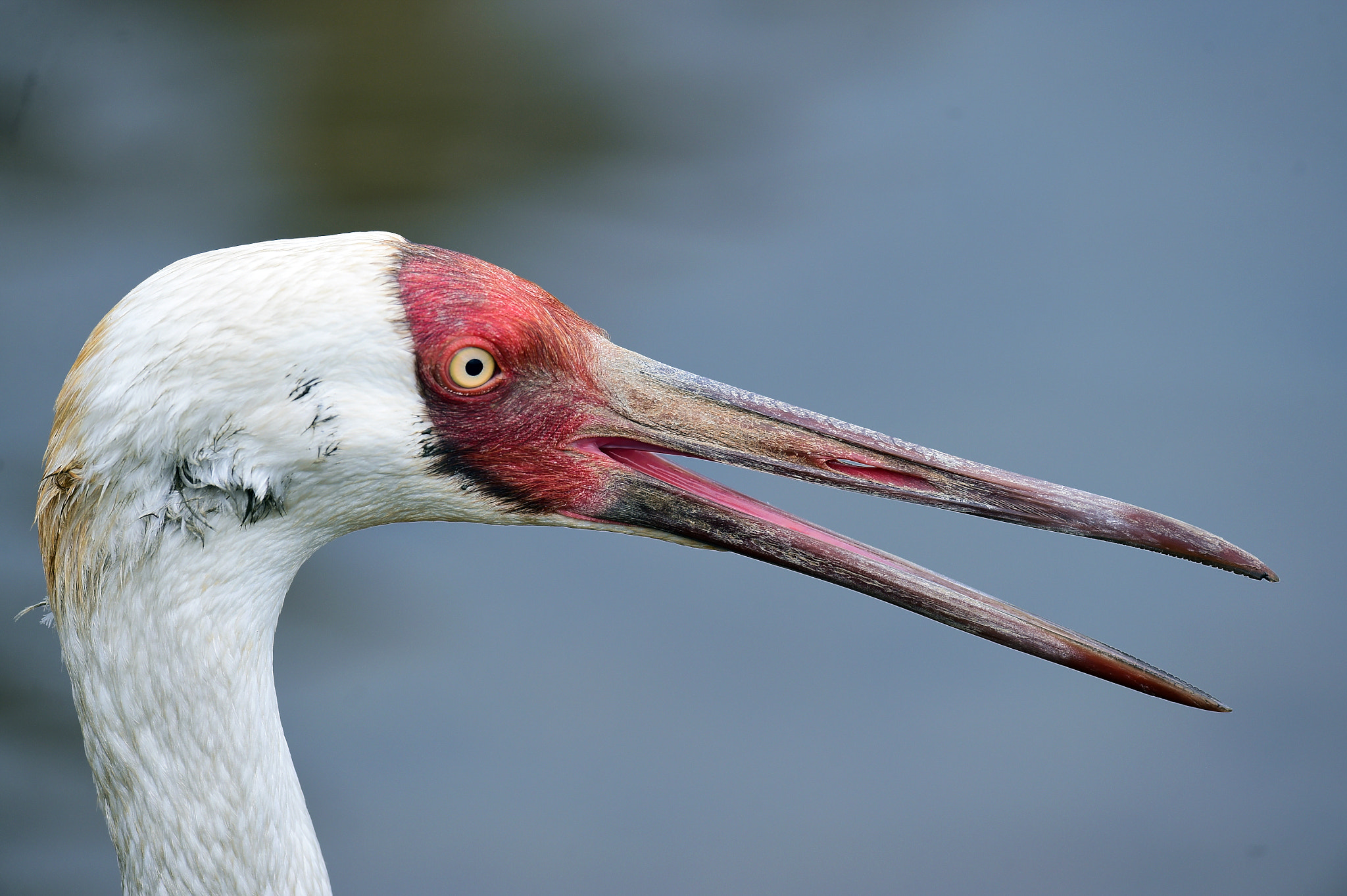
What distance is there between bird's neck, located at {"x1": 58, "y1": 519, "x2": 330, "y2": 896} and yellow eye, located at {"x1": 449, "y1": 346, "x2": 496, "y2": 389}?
318 mm

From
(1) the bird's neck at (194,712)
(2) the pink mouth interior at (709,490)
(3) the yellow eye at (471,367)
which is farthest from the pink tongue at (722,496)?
(1) the bird's neck at (194,712)

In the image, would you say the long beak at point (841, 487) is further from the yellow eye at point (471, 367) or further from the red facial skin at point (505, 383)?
the yellow eye at point (471, 367)

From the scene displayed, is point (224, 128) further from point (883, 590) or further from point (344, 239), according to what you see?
point (883, 590)

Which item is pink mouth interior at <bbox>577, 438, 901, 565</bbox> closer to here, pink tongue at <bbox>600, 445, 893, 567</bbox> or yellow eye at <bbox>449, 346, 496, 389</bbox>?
pink tongue at <bbox>600, 445, 893, 567</bbox>

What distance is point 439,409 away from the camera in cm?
170

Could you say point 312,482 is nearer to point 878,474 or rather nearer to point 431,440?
point 431,440

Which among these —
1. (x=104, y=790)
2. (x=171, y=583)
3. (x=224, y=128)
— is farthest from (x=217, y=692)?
(x=224, y=128)

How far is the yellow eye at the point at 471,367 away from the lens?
1.68 meters

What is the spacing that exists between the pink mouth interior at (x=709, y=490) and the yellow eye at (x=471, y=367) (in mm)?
191

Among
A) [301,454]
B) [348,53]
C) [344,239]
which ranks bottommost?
[301,454]

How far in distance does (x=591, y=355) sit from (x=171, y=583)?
2.17 ft

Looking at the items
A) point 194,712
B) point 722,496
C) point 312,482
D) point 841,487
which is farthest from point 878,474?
point 194,712

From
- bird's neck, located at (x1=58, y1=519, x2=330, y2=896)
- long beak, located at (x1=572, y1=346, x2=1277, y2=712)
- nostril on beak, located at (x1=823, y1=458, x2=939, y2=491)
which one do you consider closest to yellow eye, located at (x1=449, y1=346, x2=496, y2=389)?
long beak, located at (x1=572, y1=346, x2=1277, y2=712)

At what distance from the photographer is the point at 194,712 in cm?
169
